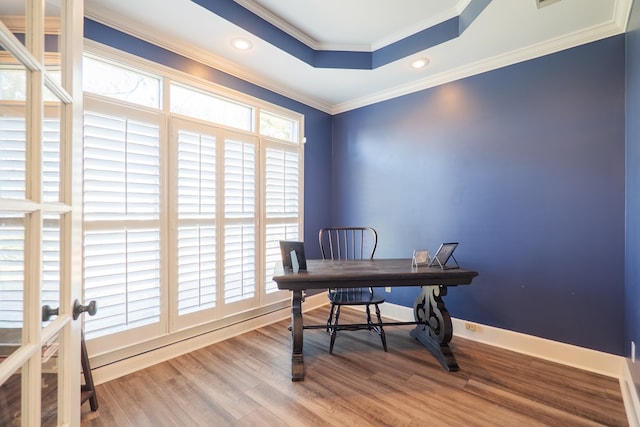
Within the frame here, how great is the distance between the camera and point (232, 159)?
104 inches

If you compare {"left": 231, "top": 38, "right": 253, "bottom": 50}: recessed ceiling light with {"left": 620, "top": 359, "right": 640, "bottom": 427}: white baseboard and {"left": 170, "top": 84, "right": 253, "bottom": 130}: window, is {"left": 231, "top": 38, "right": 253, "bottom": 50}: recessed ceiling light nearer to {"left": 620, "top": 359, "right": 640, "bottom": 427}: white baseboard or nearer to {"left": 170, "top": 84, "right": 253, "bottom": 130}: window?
{"left": 170, "top": 84, "right": 253, "bottom": 130}: window

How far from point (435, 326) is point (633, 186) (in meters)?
1.60

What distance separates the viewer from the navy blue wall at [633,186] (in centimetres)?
159

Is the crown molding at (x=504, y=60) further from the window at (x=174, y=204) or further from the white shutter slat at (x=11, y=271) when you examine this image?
the white shutter slat at (x=11, y=271)

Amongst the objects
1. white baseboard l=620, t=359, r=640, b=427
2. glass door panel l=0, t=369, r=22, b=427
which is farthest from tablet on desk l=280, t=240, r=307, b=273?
white baseboard l=620, t=359, r=640, b=427

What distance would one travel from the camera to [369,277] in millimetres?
2043

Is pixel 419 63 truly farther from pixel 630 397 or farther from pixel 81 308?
pixel 81 308

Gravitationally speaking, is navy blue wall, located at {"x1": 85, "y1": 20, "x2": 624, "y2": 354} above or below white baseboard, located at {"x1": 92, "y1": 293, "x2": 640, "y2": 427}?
above

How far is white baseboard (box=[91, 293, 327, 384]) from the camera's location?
1.98m

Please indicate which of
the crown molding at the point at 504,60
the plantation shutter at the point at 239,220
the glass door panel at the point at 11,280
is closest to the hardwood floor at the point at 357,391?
the plantation shutter at the point at 239,220

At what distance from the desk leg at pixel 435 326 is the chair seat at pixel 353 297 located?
422mm

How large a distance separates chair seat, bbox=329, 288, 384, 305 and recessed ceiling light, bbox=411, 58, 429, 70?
2.14 meters

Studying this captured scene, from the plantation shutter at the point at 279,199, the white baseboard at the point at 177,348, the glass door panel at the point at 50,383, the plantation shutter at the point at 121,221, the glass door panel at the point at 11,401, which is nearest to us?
the glass door panel at the point at 11,401

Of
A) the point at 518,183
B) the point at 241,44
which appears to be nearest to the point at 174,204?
the point at 241,44
